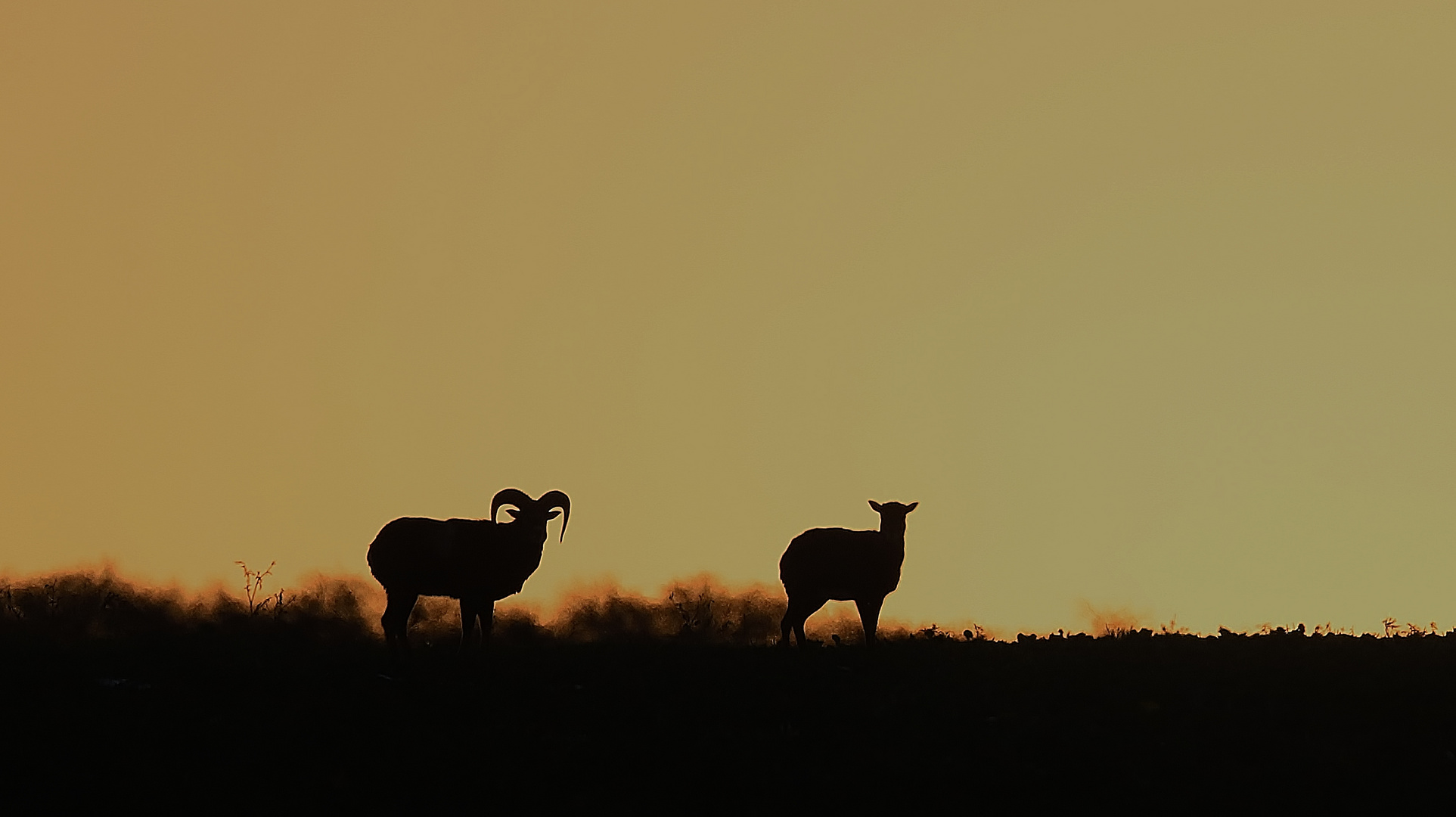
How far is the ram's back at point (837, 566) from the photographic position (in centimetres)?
3231

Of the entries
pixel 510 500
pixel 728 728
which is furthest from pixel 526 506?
pixel 728 728

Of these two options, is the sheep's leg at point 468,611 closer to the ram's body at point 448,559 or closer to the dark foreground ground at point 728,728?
the ram's body at point 448,559

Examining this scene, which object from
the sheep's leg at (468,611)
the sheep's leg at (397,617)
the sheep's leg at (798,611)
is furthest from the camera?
the sheep's leg at (798,611)

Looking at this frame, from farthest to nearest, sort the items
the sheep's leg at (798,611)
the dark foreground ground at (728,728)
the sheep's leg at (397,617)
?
the sheep's leg at (798,611) → the sheep's leg at (397,617) → the dark foreground ground at (728,728)

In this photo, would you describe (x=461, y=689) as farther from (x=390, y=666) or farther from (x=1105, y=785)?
(x=1105, y=785)

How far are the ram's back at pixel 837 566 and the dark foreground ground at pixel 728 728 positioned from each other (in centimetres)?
398

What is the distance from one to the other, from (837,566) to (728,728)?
9.33 m

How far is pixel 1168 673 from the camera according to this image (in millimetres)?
26234

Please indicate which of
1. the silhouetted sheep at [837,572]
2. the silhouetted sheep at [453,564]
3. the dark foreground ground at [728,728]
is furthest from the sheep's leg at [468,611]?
the silhouetted sheep at [837,572]

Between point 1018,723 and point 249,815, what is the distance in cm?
922

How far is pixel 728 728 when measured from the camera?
76.4 feet

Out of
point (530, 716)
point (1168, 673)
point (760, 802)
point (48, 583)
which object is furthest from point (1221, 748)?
point (48, 583)

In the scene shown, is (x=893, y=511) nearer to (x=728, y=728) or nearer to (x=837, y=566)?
(x=837, y=566)

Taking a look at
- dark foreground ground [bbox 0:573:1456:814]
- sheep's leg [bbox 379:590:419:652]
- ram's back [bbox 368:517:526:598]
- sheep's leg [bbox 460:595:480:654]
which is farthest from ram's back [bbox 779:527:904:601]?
sheep's leg [bbox 379:590:419:652]
